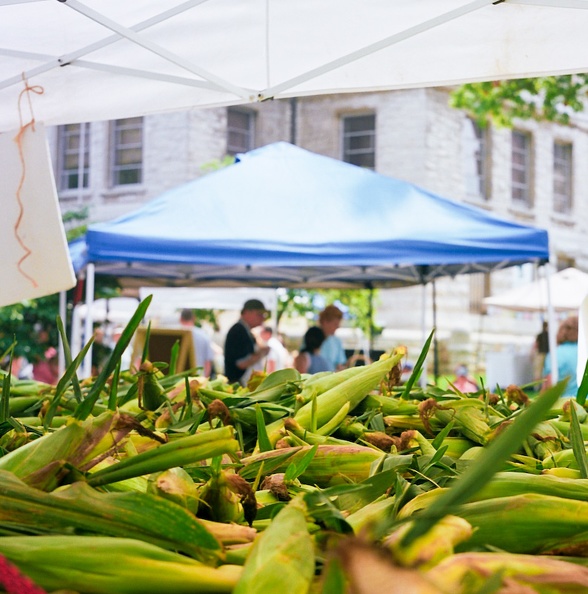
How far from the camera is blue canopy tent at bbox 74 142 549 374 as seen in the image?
516 cm

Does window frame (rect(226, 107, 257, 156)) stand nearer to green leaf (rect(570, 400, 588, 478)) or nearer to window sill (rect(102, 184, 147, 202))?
window sill (rect(102, 184, 147, 202))

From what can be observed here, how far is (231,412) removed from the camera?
1287mm

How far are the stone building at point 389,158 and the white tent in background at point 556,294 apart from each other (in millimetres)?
2561

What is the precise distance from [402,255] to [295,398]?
395 centimetres

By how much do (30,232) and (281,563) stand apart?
62.0 inches

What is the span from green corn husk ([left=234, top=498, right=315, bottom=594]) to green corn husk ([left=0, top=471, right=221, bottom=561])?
0.27 feet

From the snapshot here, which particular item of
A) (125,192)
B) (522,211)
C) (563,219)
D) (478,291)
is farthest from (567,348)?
(563,219)

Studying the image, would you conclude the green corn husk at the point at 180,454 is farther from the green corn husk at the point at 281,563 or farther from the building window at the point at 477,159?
the building window at the point at 477,159

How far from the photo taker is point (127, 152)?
50.4 ft

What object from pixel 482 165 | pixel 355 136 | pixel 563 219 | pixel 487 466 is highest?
pixel 355 136

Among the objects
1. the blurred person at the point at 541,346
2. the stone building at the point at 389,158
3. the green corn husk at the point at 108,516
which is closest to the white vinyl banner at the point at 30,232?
the green corn husk at the point at 108,516

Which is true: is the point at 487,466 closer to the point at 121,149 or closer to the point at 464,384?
the point at 464,384

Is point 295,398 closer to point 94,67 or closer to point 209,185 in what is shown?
point 94,67

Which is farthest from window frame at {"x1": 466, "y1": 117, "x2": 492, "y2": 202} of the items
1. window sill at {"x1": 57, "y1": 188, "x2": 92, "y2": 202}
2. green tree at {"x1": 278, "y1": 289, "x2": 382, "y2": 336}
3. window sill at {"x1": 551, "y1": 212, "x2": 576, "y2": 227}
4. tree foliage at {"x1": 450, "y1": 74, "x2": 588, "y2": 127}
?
window sill at {"x1": 57, "y1": 188, "x2": 92, "y2": 202}
